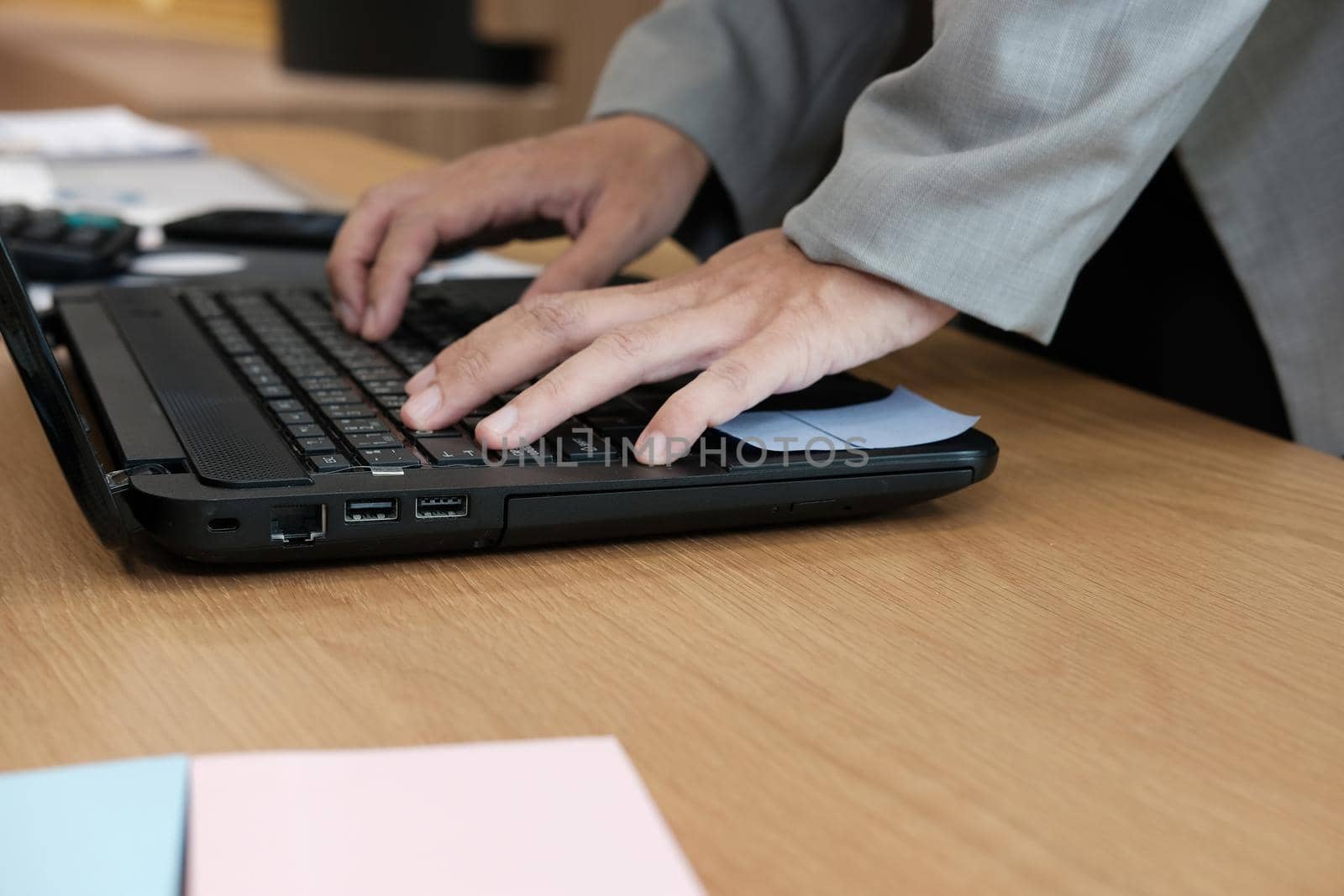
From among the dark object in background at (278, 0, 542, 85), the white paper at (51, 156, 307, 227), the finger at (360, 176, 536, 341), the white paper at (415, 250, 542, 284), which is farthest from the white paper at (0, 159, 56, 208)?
the dark object in background at (278, 0, 542, 85)

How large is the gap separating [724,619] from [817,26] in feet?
1.85

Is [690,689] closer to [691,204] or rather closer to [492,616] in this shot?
[492,616]

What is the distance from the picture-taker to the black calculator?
0.79 m

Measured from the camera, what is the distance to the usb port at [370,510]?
0.41 metres

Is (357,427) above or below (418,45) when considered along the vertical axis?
A: above

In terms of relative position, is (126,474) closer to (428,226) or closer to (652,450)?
(652,450)

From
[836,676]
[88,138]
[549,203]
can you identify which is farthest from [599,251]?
[88,138]

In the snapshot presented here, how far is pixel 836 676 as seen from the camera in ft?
1.23

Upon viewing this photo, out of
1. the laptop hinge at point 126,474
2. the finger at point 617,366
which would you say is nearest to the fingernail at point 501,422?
the finger at point 617,366

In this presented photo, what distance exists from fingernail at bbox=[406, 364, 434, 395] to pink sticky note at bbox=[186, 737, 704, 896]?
0.69 feet

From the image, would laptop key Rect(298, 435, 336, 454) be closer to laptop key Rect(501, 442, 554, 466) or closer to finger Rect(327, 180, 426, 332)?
laptop key Rect(501, 442, 554, 466)

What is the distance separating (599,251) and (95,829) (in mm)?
500

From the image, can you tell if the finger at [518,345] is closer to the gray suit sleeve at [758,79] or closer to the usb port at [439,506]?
the usb port at [439,506]

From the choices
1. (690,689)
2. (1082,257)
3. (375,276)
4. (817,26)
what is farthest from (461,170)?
(690,689)
